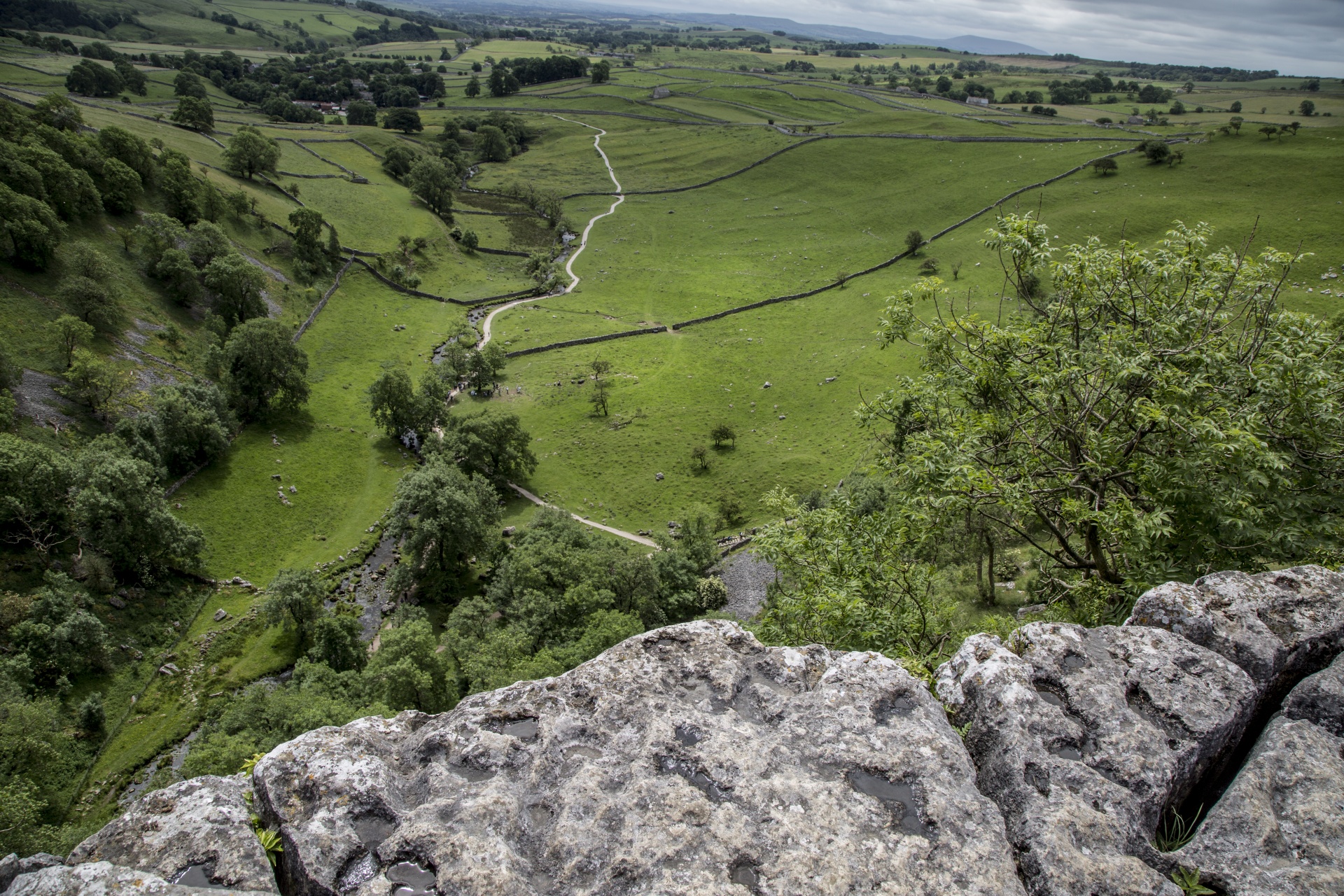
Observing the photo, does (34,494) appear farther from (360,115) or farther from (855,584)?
(360,115)

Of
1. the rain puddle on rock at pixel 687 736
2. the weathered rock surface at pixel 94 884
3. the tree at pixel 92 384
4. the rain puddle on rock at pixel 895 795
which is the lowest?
the tree at pixel 92 384

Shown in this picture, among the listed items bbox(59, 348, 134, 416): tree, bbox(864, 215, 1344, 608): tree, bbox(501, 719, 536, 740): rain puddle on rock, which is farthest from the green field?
bbox(501, 719, 536, 740): rain puddle on rock

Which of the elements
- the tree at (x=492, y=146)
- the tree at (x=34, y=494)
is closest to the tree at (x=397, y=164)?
the tree at (x=492, y=146)

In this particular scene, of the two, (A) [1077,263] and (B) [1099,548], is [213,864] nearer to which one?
(B) [1099,548]

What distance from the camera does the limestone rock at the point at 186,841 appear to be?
7660mm

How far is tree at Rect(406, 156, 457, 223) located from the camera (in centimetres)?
13650

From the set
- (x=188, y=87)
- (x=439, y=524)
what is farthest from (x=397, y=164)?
(x=439, y=524)

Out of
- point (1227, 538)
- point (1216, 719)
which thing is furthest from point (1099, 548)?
point (1216, 719)

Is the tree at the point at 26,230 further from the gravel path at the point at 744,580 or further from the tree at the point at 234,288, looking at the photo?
the gravel path at the point at 744,580

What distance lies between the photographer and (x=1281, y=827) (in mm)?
7832

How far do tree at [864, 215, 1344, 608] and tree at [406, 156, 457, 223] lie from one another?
142m

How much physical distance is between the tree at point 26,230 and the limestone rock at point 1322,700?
319ft

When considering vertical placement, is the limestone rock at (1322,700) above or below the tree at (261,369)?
above

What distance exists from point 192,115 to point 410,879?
171 metres
